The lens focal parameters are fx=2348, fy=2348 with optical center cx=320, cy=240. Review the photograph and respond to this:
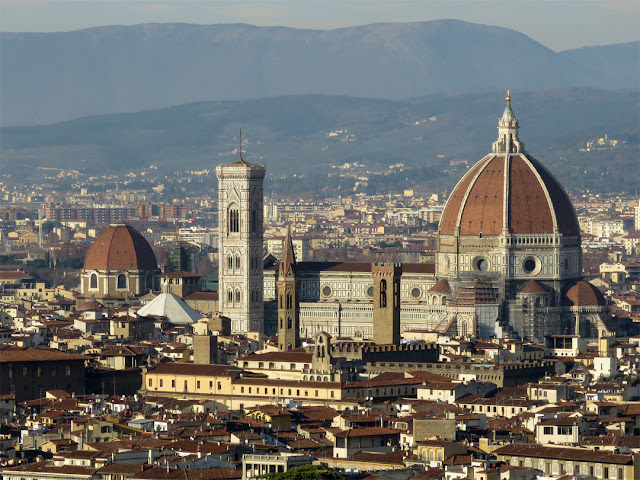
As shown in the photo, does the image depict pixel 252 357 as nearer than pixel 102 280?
Yes

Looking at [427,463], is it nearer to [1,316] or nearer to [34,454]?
[34,454]

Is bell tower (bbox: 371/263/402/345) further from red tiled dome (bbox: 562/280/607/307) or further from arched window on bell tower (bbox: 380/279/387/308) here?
red tiled dome (bbox: 562/280/607/307)

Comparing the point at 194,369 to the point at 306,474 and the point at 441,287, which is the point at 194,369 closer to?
the point at 306,474

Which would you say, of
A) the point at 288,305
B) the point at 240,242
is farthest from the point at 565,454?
the point at 240,242

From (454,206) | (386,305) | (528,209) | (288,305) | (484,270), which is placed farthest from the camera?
(454,206)

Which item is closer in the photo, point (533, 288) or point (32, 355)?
point (32, 355)

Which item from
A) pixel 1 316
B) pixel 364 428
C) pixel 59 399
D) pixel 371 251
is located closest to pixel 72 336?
pixel 1 316

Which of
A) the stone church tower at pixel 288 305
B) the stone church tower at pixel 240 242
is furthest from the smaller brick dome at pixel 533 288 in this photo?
the stone church tower at pixel 288 305

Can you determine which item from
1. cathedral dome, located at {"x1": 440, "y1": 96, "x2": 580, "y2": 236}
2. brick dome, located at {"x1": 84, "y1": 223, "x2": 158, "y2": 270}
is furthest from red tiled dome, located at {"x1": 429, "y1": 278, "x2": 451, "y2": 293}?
brick dome, located at {"x1": 84, "y1": 223, "x2": 158, "y2": 270}
